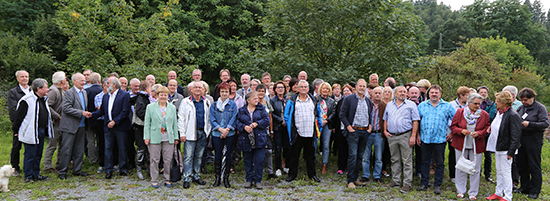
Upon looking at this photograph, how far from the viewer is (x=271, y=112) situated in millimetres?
7250

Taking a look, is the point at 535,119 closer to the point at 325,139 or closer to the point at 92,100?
the point at 325,139

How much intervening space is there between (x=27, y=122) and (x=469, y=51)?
1833cm

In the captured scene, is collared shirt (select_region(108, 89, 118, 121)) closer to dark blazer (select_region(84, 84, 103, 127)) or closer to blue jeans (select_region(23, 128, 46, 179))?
dark blazer (select_region(84, 84, 103, 127))

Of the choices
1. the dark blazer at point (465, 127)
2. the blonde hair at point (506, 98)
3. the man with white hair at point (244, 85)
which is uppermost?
the man with white hair at point (244, 85)

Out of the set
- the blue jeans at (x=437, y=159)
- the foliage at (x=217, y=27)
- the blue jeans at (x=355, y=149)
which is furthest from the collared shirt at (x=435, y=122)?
the foliage at (x=217, y=27)

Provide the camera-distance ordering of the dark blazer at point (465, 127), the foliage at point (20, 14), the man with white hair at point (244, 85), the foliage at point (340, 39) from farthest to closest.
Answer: the foliage at point (20, 14), the foliage at point (340, 39), the man with white hair at point (244, 85), the dark blazer at point (465, 127)

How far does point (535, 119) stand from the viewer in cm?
597

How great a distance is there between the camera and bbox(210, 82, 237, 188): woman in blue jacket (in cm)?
638

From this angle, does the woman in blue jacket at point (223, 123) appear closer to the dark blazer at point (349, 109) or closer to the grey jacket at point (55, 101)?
the dark blazer at point (349, 109)

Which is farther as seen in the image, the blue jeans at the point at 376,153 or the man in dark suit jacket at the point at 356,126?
the blue jeans at the point at 376,153

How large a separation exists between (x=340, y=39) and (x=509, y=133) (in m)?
5.42

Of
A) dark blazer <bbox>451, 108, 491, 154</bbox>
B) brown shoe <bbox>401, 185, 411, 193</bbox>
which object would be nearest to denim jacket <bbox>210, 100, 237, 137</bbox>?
brown shoe <bbox>401, 185, 411, 193</bbox>

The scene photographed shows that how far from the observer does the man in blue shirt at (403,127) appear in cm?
633

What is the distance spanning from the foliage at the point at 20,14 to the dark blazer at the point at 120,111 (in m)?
21.5
